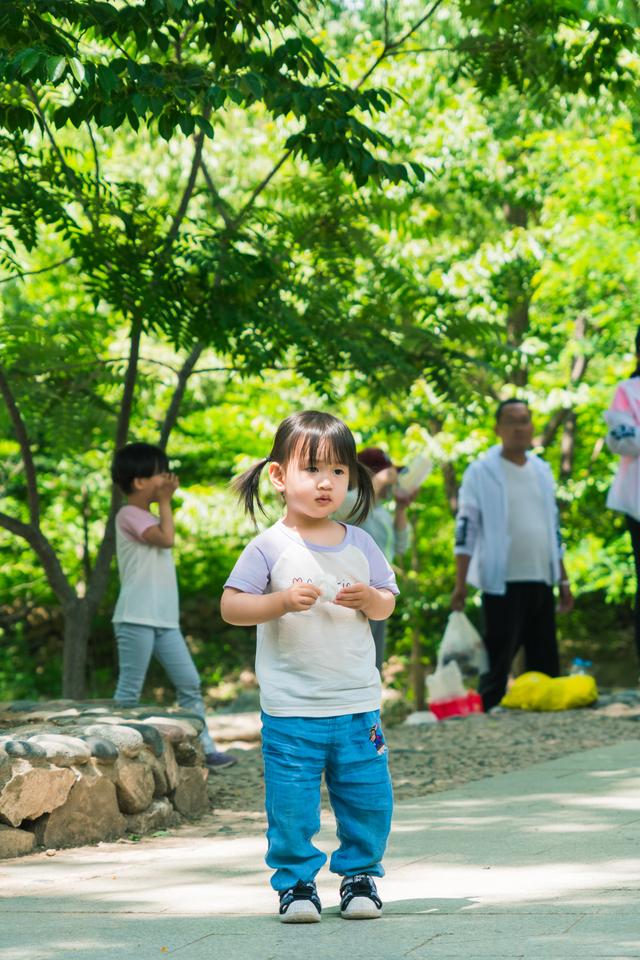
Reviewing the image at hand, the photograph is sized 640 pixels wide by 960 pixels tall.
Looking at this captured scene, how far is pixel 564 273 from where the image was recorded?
13992 mm

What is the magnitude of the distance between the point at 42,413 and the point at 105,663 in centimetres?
1324

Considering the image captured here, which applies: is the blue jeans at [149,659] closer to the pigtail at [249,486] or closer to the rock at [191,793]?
the rock at [191,793]

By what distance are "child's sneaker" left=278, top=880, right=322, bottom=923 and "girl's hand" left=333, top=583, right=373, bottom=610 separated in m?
0.76

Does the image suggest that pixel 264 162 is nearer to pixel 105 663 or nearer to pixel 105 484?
pixel 105 484

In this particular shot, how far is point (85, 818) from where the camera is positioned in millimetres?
5141

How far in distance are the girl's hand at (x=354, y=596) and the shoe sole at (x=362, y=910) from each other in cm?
79

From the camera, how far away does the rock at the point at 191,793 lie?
19.1 ft

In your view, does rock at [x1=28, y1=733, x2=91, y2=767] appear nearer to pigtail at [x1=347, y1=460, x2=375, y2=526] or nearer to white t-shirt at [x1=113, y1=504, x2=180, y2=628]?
pigtail at [x1=347, y1=460, x2=375, y2=526]

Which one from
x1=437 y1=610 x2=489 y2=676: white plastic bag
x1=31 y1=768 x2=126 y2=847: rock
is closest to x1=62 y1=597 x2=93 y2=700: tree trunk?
x1=437 y1=610 x2=489 y2=676: white plastic bag

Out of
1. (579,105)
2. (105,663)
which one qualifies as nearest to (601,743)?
(579,105)

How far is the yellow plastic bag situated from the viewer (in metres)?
9.03

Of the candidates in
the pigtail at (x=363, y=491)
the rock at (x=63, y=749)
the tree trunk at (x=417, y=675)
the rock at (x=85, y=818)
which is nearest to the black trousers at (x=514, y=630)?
the rock at (x=85, y=818)

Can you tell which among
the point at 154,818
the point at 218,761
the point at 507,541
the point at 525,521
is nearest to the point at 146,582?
the point at 218,761

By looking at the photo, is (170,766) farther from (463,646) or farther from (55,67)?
(463,646)
